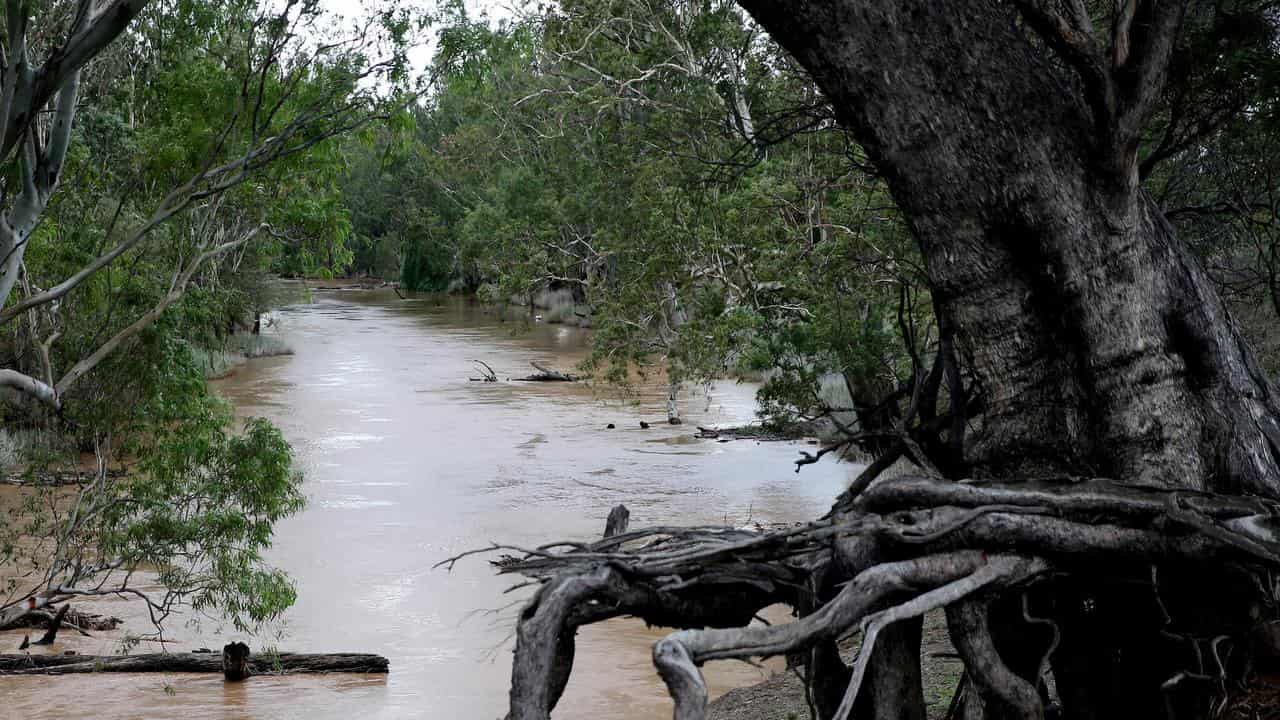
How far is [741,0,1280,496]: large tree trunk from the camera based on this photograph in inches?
159

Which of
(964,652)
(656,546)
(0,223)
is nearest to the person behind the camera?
(964,652)

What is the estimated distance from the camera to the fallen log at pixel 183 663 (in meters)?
11.2

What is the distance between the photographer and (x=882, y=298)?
1448cm

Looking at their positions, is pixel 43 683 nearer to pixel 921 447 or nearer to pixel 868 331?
pixel 868 331

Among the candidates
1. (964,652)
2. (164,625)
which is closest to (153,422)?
(164,625)

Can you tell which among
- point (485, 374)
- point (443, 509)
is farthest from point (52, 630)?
point (485, 374)

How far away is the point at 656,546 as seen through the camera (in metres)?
4.03

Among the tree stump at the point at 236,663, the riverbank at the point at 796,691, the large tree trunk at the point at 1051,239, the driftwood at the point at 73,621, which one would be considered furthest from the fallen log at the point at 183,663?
the large tree trunk at the point at 1051,239

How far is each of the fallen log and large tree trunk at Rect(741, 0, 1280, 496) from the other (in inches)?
347

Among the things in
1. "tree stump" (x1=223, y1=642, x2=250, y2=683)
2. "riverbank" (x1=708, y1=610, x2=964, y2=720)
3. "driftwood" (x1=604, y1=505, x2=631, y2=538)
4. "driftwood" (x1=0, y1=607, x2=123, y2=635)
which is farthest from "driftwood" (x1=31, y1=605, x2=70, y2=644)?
"driftwood" (x1=604, y1=505, x2=631, y2=538)

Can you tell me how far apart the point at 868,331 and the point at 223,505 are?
6.82m

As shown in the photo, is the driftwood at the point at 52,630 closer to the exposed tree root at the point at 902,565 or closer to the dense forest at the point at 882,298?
the dense forest at the point at 882,298

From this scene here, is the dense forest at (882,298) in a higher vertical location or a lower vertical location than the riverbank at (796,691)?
higher

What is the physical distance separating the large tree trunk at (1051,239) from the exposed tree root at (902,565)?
382 mm
